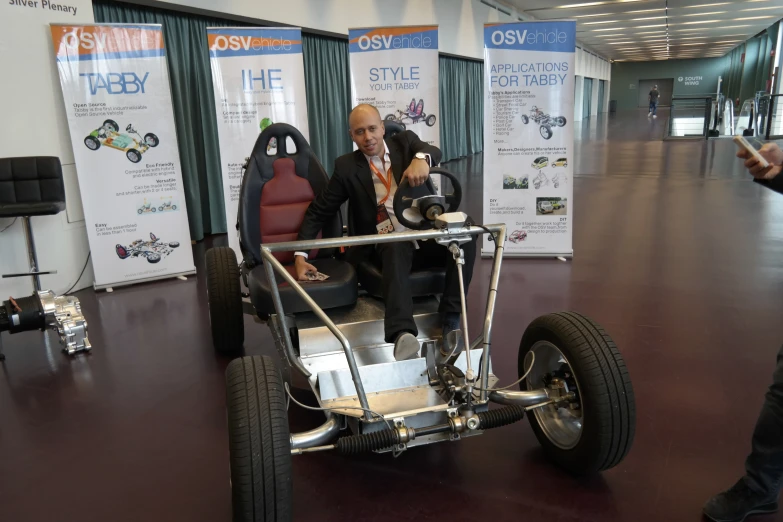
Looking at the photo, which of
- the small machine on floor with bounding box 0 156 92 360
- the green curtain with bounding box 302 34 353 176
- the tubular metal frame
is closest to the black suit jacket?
the tubular metal frame

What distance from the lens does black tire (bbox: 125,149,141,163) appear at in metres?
4.53

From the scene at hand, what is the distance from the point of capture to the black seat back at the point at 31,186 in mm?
3829

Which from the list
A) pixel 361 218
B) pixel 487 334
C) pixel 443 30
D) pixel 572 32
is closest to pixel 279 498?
pixel 487 334

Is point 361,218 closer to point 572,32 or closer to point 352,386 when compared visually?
point 352,386

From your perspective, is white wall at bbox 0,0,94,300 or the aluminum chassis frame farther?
white wall at bbox 0,0,94,300

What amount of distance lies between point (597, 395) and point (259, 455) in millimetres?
1076

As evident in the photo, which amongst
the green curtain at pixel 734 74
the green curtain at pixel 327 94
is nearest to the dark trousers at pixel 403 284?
the green curtain at pixel 327 94

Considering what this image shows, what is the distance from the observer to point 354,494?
2.09 m

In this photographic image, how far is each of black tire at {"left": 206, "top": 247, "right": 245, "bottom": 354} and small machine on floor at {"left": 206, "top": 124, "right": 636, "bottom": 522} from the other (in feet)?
0.84

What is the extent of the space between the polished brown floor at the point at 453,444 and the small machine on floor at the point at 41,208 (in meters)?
0.16

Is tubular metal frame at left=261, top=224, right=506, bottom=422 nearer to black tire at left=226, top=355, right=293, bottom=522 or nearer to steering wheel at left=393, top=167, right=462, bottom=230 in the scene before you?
steering wheel at left=393, top=167, right=462, bottom=230

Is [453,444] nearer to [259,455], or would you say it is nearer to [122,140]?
[259,455]

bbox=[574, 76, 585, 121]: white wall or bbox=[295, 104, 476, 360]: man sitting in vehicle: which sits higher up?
bbox=[574, 76, 585, 121]: white wall

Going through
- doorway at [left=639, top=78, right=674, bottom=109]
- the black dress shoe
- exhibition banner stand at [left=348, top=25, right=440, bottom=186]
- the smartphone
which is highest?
doorway at [left=639, top=78, right=674, bottom=109]
